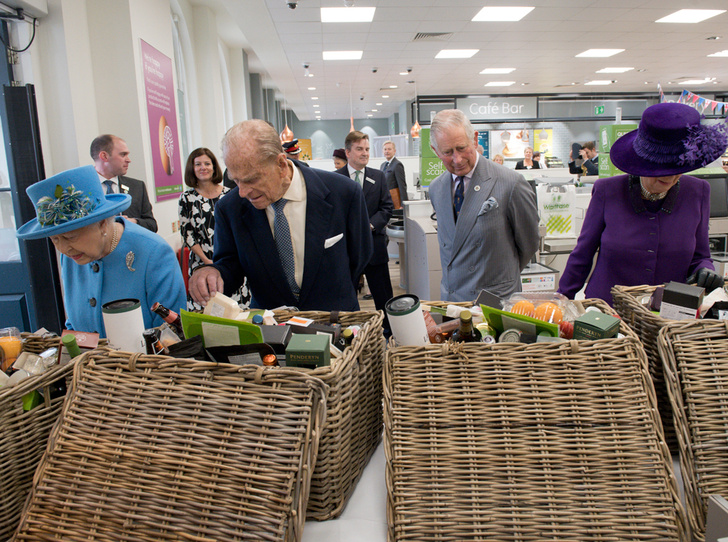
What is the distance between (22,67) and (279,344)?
3.46m

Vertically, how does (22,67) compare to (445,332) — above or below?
above

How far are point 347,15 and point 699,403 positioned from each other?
7.28m

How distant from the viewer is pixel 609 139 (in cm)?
413

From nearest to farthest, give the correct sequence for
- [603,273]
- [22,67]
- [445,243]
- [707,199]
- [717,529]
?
[717,529] < [707,199] < [603,273] < [445,243] < [22,67]

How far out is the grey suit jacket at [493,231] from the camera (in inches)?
94.2

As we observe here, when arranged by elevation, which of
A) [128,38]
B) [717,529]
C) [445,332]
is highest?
[128,38]

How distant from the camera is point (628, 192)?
1.89 meters

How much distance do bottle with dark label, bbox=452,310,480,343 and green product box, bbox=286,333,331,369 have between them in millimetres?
305

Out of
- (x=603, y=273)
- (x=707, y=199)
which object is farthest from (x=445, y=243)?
(x=707, y=199)

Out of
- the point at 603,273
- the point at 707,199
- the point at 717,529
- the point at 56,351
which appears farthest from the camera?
the point at 603,273

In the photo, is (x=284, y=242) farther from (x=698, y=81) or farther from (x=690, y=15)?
(x=698, y=81)

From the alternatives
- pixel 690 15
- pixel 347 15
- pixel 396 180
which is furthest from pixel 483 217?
pixel 690 15

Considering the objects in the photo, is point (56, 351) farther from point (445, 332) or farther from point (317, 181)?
point (317, 181)

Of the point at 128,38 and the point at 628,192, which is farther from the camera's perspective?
the point at 128,38
